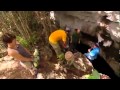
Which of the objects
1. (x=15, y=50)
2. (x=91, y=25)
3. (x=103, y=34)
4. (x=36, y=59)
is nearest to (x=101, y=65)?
(x=103, y=34)

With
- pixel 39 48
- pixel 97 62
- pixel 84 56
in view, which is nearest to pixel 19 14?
pixel 39 48

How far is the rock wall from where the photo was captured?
4.10 metres

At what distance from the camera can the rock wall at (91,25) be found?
410 centimetres

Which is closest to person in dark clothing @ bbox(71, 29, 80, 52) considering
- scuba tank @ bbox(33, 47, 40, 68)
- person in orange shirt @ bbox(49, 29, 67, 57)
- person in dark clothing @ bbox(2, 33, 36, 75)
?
person in orange shirt @ bbox(49, 29, 67, 57)

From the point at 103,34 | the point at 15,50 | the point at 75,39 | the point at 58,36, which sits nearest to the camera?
the point at 15,50

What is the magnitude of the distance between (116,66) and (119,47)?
464 millimetres

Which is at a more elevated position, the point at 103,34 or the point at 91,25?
the point at 91,25

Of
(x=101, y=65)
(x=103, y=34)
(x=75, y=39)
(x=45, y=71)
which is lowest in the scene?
(x=101, y=65)

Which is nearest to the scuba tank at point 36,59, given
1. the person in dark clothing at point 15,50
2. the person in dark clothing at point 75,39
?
the person in dark clothing at point 15,50

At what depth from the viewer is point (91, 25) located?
4473 millimetres

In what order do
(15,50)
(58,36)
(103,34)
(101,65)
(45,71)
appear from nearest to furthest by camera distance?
(15,50) < (58,36) < (45,71) < (103,34) < (101,65)

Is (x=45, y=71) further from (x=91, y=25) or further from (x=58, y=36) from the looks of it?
(x=91, y=25)

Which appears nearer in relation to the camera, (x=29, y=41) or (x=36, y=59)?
(x=36, y=59)

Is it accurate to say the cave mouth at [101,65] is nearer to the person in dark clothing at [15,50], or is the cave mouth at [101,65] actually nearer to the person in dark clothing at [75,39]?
the person in dark clothing at [75,39]
